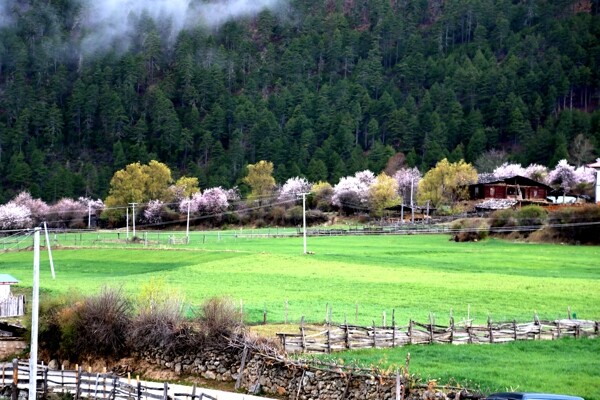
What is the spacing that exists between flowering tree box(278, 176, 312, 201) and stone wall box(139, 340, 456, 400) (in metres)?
126

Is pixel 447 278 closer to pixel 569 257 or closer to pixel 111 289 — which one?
pixel 569 257

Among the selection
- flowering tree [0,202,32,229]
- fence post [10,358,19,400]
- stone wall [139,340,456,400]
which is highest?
flowering tree [0,202,32,229]

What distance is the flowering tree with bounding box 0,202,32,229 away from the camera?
16575 centimetres

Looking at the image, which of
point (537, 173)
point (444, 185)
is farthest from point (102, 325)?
point (537, 173)

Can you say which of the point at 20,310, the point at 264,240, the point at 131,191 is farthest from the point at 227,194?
the point at 20,310

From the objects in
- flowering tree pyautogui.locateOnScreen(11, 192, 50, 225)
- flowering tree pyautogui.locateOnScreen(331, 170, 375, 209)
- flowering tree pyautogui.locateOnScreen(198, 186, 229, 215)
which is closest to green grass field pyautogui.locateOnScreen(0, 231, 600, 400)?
flowering tree pyautogui.locateOnScreen(331, 170, 375, 209)

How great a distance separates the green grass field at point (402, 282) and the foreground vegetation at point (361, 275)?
0.33 feet

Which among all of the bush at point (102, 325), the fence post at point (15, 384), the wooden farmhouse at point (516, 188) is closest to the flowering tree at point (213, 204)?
the wooden farmhouse at point (516, 188)

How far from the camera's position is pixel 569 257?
84.1m

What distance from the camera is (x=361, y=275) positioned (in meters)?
74.6

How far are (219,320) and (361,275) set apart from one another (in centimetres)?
3227

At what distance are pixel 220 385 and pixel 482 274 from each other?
37818 millimetres

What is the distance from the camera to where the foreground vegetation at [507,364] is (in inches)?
1275

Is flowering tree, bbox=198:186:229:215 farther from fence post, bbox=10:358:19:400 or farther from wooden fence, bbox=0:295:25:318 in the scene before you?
fence post, bbox=10:358:19:400
